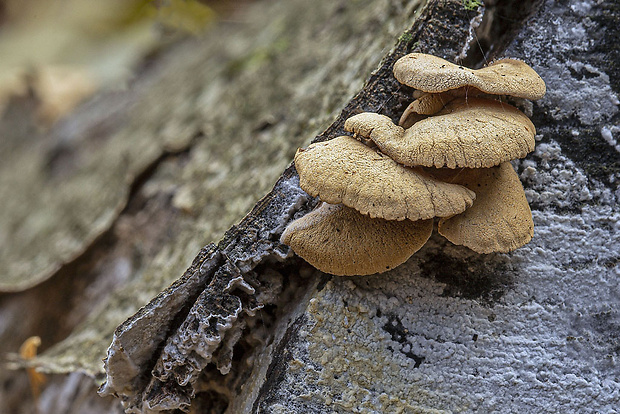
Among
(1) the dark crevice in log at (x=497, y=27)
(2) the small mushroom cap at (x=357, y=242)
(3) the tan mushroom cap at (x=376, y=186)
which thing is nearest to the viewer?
(3) the tan mushroom cap at (x=376, y=186)

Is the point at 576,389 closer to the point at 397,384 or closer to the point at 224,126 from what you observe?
the point at 397,384

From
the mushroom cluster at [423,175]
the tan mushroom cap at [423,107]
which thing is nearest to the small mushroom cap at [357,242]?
the mushroom cluster at [423,175]

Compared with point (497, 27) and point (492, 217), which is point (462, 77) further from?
point (497, 27)

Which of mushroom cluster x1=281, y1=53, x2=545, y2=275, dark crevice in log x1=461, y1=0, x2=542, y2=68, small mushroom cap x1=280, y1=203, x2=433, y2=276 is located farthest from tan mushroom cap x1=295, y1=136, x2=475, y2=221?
dark crevice in log x1=461, y1=0, x2=542, y2=68

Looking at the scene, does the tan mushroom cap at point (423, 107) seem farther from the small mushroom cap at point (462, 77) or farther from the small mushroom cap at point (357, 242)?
the small mushroom cap at point (357, 242)

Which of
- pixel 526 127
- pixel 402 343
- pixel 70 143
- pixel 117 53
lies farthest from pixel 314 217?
pixel 117 53

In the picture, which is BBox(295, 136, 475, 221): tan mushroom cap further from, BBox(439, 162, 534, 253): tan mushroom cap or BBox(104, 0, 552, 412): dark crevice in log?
BBox(104, 0, 552, 412): dark crevice in log

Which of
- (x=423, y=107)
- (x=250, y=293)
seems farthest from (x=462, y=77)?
(x=250, y=293)

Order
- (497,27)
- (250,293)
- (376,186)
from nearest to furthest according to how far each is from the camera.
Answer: (376,186) < (250,293) < (497,27)
